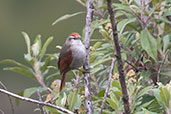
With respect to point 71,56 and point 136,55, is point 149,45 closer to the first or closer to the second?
point 136,55

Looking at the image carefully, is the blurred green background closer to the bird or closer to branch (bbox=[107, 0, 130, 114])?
the bird

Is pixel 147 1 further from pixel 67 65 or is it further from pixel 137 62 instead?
pixel 67 65

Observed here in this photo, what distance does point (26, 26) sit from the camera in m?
12.2

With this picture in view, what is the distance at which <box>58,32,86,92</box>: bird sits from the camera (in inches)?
132

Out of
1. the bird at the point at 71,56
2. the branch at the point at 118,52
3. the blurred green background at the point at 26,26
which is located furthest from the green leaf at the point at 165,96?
the blurred green background at the point at 26,26

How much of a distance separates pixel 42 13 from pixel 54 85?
991cm

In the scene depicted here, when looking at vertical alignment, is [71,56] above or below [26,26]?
above

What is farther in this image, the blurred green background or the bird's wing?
the blurred green background

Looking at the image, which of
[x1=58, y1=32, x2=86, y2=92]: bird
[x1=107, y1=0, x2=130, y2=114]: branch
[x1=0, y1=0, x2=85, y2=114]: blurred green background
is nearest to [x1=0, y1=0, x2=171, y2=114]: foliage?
[x1=58, y1=32, x2=86, y2=92]: bird

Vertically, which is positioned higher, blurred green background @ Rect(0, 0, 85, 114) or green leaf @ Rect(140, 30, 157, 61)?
green leaf @ Rect(140, 30, 157, 61)

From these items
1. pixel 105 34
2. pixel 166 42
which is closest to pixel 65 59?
pixel 105 34

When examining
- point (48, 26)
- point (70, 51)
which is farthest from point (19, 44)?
point (70, 51)

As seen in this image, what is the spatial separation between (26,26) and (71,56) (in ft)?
28.4

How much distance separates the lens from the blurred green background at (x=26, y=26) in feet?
36.1
